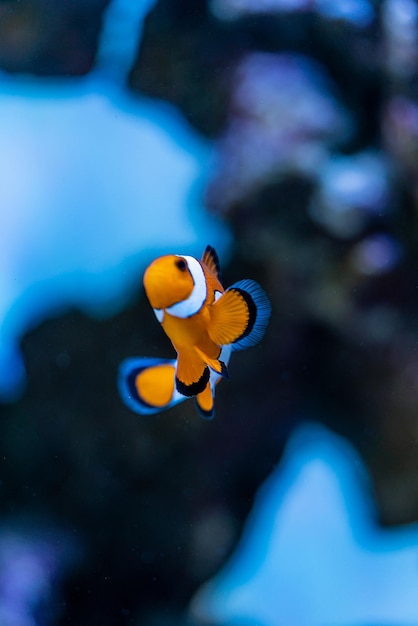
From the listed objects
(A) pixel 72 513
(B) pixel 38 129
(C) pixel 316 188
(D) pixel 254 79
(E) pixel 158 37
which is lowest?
(A) pixel 72 513

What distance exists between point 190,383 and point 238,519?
3.39 feet

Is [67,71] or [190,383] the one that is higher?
[67,71]

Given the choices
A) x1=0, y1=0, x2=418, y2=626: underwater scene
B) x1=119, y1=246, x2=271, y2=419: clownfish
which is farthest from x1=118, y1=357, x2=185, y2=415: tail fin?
x1=0, y1=0, x2=418, y2=626: underwater scene

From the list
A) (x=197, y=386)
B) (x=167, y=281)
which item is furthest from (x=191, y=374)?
(x=167, y=281)

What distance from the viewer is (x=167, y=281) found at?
0.64 m

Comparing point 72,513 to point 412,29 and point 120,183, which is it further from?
point 412,29

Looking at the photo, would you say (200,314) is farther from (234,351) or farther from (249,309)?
(234,351)

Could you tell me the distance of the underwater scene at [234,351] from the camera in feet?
5.00

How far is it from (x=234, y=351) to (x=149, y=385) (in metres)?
0.62

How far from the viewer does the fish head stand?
634mm

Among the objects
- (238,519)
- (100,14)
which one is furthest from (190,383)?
(100,14)

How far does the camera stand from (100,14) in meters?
1.78

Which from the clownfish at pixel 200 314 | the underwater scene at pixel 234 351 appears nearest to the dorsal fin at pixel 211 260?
the clownfish at pixel 200 314

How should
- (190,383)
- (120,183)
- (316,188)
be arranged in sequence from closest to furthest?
(190,383) < (316,188) < (120,183)
